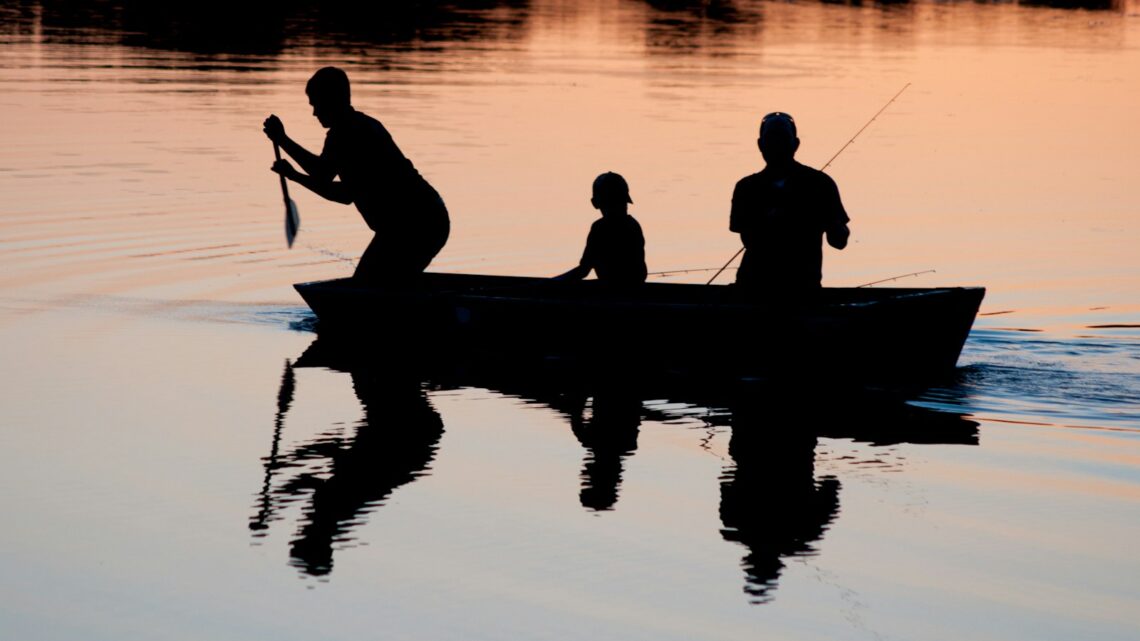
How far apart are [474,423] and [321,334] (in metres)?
2.91

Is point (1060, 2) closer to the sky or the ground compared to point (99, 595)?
closer to the sky

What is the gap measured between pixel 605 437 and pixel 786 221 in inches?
68.8

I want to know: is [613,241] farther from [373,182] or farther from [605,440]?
[605,440]

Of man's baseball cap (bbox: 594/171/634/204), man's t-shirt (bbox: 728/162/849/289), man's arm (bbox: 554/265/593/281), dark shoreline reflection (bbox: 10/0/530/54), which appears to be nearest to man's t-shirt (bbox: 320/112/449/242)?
man's arm (bbox: 554/265/593/281)

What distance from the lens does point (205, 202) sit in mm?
17500

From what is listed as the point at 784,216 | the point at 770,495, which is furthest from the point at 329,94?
the point at 770,495

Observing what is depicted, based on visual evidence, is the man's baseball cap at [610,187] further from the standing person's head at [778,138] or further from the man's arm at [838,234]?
the man's arm at [838,234]

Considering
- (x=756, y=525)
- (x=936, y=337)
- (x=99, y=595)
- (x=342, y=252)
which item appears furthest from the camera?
(x=342, y=252)

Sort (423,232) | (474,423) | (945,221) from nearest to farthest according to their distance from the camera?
1. (474,423)
2. (423,232)
3. (945,221)

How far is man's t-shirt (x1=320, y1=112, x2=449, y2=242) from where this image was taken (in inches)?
441

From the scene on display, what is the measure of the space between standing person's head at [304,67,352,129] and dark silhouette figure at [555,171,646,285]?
166 centimetres

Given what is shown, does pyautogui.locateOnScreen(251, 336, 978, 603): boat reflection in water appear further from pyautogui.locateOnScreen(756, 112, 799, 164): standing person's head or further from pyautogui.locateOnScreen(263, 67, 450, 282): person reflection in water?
pyautogui.locateOnScreen(756, 112, 799, 164): standing person's head

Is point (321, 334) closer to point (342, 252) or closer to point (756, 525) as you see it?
point (342, 252)

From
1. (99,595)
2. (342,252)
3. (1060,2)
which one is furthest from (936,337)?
(1060,2)
